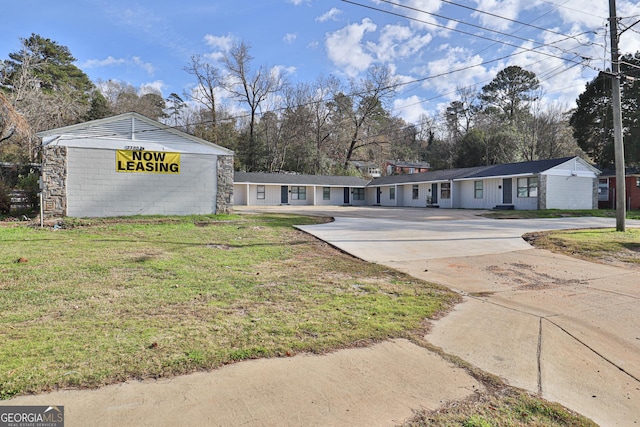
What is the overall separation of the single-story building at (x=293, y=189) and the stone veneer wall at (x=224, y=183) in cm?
1475

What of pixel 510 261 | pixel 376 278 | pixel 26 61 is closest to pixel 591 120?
pixel 510 261

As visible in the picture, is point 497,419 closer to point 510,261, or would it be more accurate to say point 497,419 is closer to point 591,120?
point 510,261

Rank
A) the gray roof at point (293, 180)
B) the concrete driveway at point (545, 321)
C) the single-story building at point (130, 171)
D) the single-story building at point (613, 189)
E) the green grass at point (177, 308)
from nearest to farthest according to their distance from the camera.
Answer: the concrete driveway at point (545, 321) → the green grass at point (177, 308) → the single-story building at point (130, 171) → the single-story building at point (613, 189) → the gray roof at point (293, 180)

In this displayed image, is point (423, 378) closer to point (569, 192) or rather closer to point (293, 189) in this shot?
point (569, 192)

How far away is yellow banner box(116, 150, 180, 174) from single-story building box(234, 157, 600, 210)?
15.7 m

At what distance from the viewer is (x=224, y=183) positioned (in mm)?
16578

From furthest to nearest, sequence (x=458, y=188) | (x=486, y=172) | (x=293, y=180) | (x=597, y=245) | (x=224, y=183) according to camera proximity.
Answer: (x=293, y=180), (x=458, y=188), (x=486, y=172), (x=224, y=183), (x=597, y=245)

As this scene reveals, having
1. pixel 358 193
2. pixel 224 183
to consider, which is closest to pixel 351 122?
pixel 358 193

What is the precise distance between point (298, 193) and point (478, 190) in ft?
51.9

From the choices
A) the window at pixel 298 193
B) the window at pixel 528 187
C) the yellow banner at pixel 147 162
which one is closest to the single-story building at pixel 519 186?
the window at pixel 528 187

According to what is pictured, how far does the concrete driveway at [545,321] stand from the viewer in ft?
8.84

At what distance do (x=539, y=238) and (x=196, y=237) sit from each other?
984cm

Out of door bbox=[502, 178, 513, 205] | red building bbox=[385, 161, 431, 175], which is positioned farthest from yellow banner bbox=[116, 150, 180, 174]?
red building bbox=[385, 161, 431, 175]

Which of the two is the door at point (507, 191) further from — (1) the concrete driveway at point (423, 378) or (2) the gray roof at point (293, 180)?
(1) the concrete driveway at point (423, 378)
